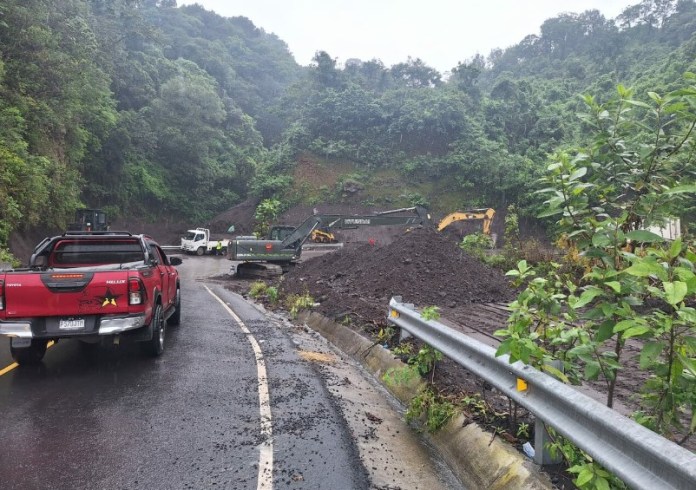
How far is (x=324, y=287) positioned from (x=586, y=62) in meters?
97.8

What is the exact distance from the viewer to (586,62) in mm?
92750

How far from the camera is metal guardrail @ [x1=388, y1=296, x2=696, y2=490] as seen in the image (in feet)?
7.17

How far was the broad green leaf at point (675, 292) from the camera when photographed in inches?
89.8

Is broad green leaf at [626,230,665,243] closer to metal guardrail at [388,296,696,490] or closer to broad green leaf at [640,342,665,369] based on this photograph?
broad green leaf at [640,342,665,369]

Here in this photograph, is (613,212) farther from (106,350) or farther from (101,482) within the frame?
(106,350)

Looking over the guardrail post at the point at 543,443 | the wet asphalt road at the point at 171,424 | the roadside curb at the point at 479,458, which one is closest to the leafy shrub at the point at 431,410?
the roadside curb at the point at 479,458

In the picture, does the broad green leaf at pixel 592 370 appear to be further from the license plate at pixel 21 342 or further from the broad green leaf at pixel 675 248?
the license plate at pixel 21 342

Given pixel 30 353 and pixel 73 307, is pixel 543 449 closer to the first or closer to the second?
pixel 73 307

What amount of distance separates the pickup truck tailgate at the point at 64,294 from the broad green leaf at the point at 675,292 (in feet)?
21.1

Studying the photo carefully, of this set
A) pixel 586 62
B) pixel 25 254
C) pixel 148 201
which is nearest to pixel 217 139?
pixel 148 201

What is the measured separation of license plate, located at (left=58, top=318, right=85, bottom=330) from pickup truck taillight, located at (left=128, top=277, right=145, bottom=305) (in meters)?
0.66

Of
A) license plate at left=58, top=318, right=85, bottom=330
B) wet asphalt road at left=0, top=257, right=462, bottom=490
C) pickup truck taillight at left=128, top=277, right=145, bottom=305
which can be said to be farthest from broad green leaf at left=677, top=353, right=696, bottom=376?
license plate at left=58, top=318, right=85, bottom=330

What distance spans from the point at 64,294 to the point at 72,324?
43 centimetres

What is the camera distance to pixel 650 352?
2.60 metres
